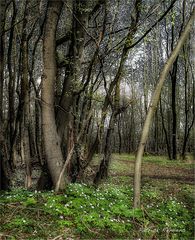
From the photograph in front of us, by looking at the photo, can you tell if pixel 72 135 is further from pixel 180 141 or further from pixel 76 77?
pixel 180 141

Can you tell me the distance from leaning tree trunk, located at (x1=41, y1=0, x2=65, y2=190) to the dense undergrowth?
0.68 m

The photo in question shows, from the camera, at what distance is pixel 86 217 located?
646 cm

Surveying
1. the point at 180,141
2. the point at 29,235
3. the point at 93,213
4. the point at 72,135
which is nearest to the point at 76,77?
the point at 72,135

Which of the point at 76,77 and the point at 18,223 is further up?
the point at 76,77

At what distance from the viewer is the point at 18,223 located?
596 centimetres

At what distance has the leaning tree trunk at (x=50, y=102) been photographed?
820 centimetres

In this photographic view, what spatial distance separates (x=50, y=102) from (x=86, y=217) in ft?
10.2

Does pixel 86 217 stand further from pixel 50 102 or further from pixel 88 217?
pixel 50 102

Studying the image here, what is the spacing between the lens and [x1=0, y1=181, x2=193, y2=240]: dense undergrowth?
236 inches

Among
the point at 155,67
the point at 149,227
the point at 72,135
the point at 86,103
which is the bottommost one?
the point at 149,227

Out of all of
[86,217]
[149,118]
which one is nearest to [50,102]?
[149,118]

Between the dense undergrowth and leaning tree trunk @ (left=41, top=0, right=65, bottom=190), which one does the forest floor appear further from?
leaning tree trunk @ (left=41, top=0, right=65, bottom=190)

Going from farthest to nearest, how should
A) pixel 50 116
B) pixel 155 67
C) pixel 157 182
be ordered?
pixel 155 67 → pixel 157 182 → pixel 50 116

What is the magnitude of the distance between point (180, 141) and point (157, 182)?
29549 mm
